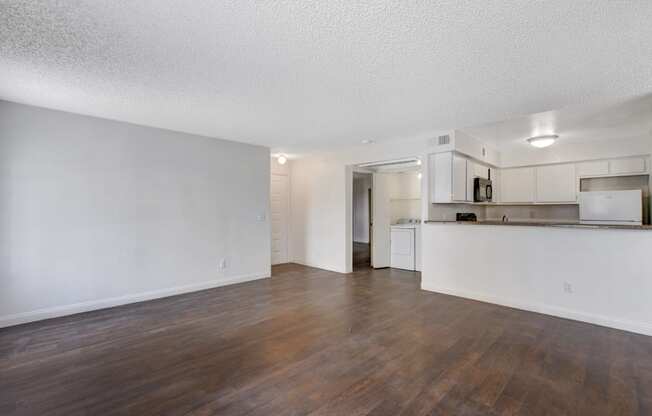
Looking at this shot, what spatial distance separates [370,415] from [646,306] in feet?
11.2

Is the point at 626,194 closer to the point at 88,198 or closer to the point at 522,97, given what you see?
the point at 522,97

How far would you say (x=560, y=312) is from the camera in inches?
147

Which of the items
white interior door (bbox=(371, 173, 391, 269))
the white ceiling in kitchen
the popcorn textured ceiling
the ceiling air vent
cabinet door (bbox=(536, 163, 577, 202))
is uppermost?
the white ceiling in kitchen

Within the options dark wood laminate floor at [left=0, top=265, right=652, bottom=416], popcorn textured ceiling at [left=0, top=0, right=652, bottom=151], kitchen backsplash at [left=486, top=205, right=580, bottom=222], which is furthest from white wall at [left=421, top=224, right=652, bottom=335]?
kitchen backsplash at [left=486, top=205, right=580, bottom=222]

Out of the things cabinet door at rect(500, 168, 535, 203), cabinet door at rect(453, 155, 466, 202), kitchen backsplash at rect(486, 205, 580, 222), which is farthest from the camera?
cabinet door at rect(500, 168, 535, 203)

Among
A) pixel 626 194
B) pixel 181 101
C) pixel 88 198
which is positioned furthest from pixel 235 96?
pixel 626 194

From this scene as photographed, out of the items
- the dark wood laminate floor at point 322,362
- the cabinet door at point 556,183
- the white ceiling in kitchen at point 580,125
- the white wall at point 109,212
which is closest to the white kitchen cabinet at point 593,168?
the cabinet door at point 556,183

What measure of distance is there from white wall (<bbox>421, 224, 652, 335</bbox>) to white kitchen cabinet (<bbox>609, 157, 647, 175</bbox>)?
294cm

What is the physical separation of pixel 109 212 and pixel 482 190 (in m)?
6.17

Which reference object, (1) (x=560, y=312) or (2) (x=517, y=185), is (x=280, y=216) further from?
(1) (x=560, y=312)

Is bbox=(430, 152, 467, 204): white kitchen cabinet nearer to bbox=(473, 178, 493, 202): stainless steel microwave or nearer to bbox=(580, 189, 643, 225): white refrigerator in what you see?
bbox=(473, 178, 493, 202): stainless steel microwave

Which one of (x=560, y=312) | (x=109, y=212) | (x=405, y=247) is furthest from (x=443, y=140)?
(x=109, y=212)

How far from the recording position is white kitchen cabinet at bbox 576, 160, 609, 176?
5.55m

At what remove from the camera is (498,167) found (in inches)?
262
